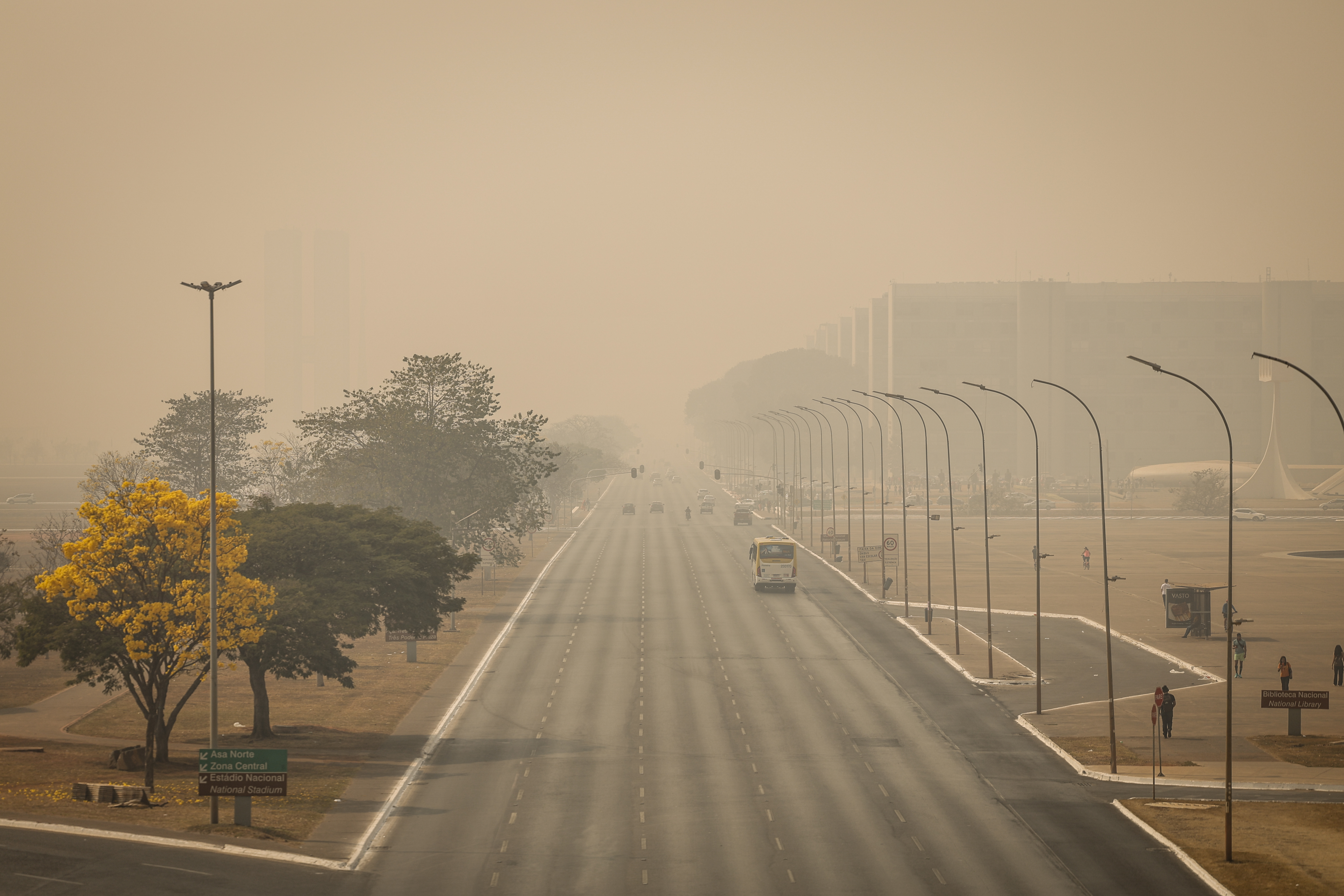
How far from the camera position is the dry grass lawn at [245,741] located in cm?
3669

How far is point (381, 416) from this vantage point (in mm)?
96812

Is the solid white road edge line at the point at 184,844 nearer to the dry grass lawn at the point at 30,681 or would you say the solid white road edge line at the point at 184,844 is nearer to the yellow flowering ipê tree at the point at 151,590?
the yellow flowering ipê tree at the point at 151,590

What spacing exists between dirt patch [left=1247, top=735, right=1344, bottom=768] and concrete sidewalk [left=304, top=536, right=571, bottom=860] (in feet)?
98.9

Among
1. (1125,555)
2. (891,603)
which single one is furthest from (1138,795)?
(1125,555)

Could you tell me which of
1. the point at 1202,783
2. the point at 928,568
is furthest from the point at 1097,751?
the point at 928,568

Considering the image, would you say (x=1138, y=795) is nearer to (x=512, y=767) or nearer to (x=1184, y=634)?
(x=512, y=767)

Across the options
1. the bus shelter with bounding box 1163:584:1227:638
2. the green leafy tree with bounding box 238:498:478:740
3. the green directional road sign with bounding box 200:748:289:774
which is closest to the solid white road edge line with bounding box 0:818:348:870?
the green directional road sign with bounding box 200:748:289:774

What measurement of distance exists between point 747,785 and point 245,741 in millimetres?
19086

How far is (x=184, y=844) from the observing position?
3338 centimetres

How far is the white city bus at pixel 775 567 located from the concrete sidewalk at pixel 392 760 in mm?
20402

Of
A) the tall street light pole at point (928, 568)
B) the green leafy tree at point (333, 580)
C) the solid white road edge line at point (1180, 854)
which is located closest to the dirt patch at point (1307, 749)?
the solid white road edge line at point (1180, 854)

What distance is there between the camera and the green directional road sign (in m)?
34.4

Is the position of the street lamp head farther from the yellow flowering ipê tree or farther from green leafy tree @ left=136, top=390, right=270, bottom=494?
green leafy tree @ left=136, top=390, right=270, bottom=494

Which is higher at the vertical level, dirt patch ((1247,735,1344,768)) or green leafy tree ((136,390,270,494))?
green leafy tree ((136,390,270,494))
